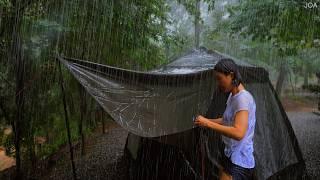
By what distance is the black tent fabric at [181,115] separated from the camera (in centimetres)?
349

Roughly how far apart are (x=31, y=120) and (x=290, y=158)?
4120 millimetres

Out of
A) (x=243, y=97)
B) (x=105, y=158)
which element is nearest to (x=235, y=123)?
(x=243, y=97)

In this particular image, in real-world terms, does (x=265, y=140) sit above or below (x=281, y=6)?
below

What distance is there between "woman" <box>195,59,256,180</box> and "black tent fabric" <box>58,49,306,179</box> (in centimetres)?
38

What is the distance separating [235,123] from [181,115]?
1.67 meters

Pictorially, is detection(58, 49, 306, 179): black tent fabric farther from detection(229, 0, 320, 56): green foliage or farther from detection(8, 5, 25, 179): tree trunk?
detection(8, 5, 25, 179): tree trunk

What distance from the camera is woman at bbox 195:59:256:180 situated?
227 centimetres

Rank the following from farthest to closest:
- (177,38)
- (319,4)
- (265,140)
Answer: (177,38) → (319,4) → (265,140)

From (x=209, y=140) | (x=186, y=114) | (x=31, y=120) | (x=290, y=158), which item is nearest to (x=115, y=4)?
(x=31, y=120)

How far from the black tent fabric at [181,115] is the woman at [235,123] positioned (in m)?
0.38

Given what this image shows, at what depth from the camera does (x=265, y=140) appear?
4.34m

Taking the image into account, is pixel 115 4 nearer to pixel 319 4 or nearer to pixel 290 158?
pixel 319 4

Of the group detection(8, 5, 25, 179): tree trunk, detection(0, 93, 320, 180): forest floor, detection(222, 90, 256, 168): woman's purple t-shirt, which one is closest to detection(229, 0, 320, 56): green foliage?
detection(0, 93, 320, 180): forest floor

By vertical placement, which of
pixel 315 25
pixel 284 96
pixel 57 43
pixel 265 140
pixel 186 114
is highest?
pixel 315 25
